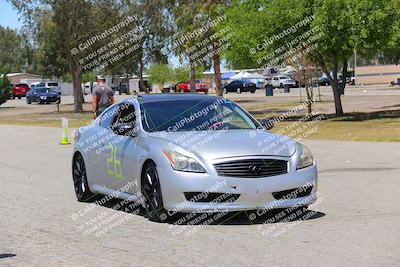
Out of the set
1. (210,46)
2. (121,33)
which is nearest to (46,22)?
(121,33)

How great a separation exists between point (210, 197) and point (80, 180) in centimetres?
333

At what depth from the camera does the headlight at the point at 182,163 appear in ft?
26.5

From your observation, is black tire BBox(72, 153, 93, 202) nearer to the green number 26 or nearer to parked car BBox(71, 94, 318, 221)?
parked car BBox(71, 94, 318, 221)

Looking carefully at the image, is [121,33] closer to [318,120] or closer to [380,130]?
[318,120]

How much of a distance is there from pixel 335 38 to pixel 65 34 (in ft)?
68.3

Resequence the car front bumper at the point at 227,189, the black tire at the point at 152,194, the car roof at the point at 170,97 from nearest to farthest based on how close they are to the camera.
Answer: the car front bumper at the point at 227,189, the black tire at the point at 152,194, the car roof at the point at 170,97

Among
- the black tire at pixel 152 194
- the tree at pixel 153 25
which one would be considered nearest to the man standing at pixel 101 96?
the black tire at pixel 152 194

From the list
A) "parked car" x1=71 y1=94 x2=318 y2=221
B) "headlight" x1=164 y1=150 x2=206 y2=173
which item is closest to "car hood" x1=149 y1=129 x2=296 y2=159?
"parked car" x1=71 y1=94 x2=318 y2=221

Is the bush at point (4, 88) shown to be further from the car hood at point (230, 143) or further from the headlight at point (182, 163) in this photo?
the headlight at point (182, 163)

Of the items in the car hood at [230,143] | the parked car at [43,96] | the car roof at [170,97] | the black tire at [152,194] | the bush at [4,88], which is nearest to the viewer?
the car hood at [230,143]

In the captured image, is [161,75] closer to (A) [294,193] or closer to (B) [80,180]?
(B) [80,180]

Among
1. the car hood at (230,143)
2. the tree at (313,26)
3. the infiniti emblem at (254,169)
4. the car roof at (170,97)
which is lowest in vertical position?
the infiniti emblem at (254,169)

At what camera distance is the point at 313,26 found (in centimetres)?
2600

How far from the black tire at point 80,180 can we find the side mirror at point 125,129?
1460mm
